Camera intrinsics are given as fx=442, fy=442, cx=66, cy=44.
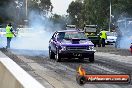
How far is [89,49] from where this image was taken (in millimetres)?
20375

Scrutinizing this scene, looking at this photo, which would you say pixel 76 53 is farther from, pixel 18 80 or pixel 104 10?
pixel 104 10

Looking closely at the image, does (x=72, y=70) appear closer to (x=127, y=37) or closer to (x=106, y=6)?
(x=127, y=37)

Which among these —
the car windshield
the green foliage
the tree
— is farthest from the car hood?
the tree

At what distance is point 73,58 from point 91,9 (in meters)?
93.5

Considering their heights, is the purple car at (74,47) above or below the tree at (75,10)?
below

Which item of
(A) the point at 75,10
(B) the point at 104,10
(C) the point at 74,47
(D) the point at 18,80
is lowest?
(C) the point at 74,47

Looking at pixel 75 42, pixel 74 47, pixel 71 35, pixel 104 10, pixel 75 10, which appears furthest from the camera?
pixel 75 10

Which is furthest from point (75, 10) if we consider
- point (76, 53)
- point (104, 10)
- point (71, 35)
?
point (76, 53)

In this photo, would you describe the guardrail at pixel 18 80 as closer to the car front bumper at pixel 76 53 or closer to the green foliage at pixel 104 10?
the car front bumper at pixel 76 53

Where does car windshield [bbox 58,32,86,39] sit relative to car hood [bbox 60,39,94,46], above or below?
above

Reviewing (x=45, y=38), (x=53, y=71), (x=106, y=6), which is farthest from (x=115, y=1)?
(x=53, y=71)

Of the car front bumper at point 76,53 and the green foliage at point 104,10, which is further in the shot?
the green foliage at point 104,10

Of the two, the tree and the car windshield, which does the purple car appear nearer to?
the car windshield

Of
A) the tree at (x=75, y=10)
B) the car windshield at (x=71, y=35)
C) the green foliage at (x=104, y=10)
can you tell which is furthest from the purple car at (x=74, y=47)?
the tree at (x=75, y=10)
